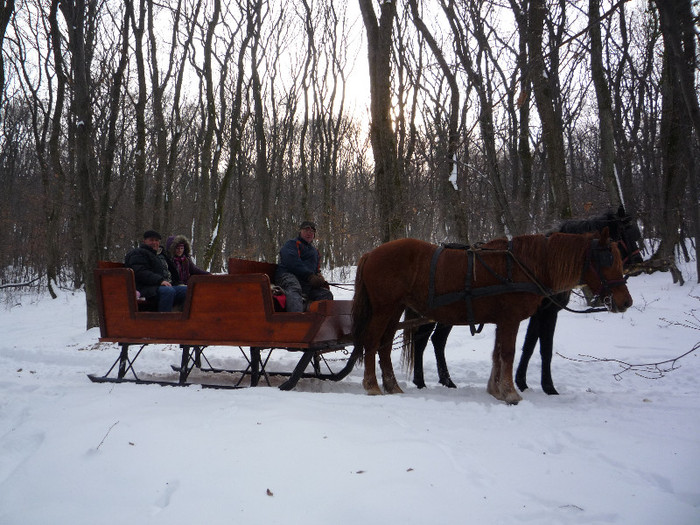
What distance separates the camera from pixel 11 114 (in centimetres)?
2372

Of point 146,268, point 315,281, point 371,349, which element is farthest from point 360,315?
point 146,268

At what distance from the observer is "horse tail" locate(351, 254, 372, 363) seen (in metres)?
4.79

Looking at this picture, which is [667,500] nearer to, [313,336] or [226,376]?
[313,336]

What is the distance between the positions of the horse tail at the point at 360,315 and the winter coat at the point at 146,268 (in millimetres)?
2200

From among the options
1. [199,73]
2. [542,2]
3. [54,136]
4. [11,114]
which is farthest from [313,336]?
[11,114]

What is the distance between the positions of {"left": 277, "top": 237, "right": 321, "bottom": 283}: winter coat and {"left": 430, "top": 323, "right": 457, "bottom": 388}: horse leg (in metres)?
1.50

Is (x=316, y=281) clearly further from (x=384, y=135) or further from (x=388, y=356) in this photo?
(x=384, y=135)

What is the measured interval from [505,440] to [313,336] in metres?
1.97

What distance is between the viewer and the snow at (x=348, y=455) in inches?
92.4

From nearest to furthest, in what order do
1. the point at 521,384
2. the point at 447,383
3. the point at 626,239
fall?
the point at 626,239
the point at 521,384
the point at 447,383

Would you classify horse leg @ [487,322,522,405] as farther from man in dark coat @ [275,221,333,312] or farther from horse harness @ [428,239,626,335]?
man in dark coat @ [275,221,333,312]

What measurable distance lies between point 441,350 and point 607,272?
183 cm

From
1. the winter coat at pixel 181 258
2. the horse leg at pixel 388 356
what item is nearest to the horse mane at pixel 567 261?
the horse leg at pixel 388 356

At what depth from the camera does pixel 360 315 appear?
4816mm
